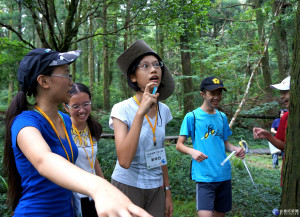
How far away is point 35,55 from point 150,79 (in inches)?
39.8

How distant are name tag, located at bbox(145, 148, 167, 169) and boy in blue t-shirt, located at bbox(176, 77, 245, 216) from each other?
64 centimetres

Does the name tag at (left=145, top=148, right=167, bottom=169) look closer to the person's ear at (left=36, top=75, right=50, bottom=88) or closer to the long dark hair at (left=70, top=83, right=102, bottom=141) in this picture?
the long dark hair at (left=70, top=83, right=102, bottom=141)

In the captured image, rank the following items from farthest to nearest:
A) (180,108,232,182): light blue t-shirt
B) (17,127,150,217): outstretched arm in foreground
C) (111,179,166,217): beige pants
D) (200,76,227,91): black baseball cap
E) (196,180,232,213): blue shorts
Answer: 1. (200,76,227,91): black baseball cap
2. (180,108,232,182): light blue t-shirt
3. (196,180,232,213): blue shorts
4. (111,179,166,217): beige pants
5. (17,127,150,217): outstretched arm in foreground

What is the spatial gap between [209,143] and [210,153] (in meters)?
0.12

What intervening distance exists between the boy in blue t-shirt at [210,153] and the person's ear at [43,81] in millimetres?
1810

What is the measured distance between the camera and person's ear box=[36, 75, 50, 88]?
60.8 inches

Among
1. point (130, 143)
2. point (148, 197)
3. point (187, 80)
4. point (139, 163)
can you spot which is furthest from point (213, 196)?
point (187, 80)

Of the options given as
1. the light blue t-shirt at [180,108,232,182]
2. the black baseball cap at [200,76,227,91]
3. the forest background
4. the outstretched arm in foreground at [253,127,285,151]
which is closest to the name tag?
the light blue t-shirt at [180,108,232,182]

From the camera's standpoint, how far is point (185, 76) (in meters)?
12.6

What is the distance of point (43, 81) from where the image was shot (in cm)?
157

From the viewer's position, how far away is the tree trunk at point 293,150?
6.14ft

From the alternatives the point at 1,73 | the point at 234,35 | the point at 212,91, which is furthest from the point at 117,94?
the point at 212,91

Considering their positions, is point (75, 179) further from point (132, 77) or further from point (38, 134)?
point (132, 77)

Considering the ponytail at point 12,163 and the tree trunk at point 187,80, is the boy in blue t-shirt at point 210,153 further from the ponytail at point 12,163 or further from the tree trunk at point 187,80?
the tree trunk at point 187,80
